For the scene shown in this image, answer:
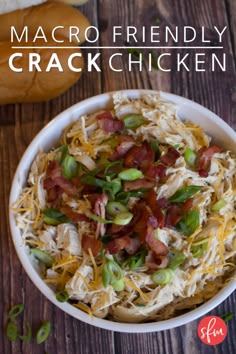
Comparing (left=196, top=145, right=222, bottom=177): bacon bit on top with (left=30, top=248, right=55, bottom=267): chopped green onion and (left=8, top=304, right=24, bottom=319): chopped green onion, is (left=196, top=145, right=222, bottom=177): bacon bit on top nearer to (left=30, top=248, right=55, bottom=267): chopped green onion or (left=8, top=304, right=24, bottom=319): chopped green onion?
(left=30, top=248, right=55, bottom=267): chopped green onion

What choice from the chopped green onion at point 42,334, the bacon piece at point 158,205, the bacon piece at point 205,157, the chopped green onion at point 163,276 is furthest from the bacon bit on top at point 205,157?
the chopped green onion at point 42,334

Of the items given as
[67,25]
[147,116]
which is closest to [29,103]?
[67,25]

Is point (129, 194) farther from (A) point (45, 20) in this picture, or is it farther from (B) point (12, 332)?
(A) point (45, 20)

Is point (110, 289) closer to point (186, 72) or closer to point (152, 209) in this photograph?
point (152, 209)

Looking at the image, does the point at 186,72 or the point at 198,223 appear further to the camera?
the point at 186,72

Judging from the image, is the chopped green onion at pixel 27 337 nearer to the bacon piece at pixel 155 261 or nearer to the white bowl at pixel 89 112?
the white bowl at pixel 89 112
